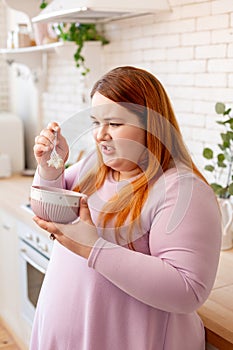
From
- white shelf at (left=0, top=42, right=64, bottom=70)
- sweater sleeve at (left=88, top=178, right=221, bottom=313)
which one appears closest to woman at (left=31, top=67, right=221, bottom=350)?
sweater sleeve at (left=88, top=178, right=221, bottom=313)

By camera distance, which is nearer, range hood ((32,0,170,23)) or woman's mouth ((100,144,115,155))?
woman's mouth ((100,144,115,155))

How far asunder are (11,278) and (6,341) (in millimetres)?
385

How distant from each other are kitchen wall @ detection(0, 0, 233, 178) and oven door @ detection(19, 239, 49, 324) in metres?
0.87

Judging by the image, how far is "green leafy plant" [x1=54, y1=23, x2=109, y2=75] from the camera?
2.67 m

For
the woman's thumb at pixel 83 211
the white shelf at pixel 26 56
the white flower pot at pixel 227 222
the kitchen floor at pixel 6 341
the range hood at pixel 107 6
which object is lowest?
the kitchen floor at pixel 6 341

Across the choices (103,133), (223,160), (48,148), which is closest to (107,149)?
(103,133)

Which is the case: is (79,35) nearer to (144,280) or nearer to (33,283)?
(33,283)

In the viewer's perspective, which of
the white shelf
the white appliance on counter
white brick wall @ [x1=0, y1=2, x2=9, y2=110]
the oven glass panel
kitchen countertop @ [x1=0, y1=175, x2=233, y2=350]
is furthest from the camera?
white brick wall @ [x1=0, y1=2, x2=9, y2=110]

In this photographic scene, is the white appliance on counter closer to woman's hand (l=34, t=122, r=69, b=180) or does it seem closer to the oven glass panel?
the oven glass panel

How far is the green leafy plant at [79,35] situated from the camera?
105 inches

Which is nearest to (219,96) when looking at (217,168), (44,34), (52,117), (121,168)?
(217,168)

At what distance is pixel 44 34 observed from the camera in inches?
121

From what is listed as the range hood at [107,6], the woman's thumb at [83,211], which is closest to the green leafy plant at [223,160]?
the range hood at [107,6]

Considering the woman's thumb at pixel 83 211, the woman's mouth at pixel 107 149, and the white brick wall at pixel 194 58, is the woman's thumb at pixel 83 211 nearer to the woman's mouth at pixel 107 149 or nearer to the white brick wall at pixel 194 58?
the woman's mouth at pixel 107 149
